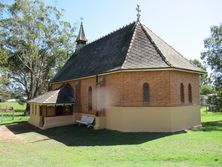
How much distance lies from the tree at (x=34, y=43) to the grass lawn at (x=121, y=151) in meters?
25.1

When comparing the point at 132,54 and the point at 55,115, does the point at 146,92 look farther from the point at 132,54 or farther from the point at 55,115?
the point at 55,115

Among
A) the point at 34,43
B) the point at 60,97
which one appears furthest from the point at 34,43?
the point at 60,97

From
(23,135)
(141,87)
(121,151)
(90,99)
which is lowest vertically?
(23,135)

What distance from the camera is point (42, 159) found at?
11.8 meters

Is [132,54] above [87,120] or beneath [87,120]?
above

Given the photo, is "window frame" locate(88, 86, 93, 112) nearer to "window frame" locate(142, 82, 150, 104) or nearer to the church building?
the church building

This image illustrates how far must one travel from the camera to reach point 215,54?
3481 centimetres

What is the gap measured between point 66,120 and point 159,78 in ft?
38.3

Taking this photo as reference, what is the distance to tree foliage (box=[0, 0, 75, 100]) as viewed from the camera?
38.5 metres

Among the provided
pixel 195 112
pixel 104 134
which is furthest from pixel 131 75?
pixel 195 112

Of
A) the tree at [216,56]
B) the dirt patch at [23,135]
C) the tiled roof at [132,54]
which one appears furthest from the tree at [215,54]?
the dirt patch at [23,135]

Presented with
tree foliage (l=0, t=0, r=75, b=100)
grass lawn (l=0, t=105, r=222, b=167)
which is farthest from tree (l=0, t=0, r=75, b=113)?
grass lawn (l=0, t=105, r=222, b=167)

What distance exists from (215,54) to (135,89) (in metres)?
19.9

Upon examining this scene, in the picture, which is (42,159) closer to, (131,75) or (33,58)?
(131,75)
